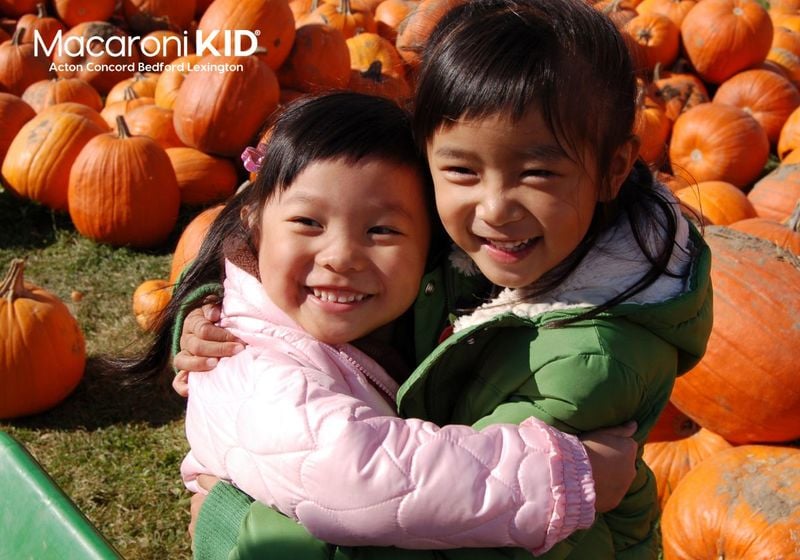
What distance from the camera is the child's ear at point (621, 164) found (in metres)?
1.59

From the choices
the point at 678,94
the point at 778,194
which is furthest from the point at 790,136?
the point at 778,194

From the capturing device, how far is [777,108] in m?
6.70

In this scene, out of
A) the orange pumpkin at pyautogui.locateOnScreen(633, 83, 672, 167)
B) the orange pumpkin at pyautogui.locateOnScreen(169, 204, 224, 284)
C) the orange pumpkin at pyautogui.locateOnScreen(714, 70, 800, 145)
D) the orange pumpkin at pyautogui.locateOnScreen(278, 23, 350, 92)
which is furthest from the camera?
the orange pumpkin at pyautogui.locateOnScreen(714, 70, 800, 145)

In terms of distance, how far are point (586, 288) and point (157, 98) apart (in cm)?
535

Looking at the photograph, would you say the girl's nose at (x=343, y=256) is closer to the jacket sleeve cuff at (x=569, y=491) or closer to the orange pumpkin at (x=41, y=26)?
the jacket sleeve cuff at (x=569, y=491)

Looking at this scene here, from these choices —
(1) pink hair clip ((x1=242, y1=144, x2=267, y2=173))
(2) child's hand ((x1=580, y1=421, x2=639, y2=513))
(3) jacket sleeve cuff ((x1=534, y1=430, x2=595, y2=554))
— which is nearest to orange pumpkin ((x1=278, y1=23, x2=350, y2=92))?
(1) pink hair clip ((x1=242, y1=144, x2=267, y2=173))

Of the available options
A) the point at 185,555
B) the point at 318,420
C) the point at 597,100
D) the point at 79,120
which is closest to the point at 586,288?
the point at 597,100

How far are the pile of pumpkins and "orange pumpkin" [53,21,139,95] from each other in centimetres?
3

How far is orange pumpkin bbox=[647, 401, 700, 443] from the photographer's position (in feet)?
11.2

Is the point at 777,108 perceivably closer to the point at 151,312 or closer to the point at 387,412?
the point at 151,312

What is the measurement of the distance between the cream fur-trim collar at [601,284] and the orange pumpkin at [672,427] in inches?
73.4

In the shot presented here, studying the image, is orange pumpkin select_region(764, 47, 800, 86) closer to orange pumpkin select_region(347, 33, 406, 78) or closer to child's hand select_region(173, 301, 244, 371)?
orange pumpkin select_region(347, 33, 406, 78)

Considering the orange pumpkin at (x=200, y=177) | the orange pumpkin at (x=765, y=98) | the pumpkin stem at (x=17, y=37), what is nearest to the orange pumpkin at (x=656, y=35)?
the orange pumpkin at (x=765, y=98)

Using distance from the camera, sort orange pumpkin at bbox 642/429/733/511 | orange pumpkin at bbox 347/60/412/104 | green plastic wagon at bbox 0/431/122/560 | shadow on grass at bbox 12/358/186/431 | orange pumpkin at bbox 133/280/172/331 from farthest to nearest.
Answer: orange pumpkin at bbox 347/60/412/104 < orange pumpkin at bbox 133/280/172/331 < shadow on grass at bbox 12/358/186/431 < orange pumpkin at bbox 642/429/733/511 < green plastic wagon at bbox 0/431/122/560
